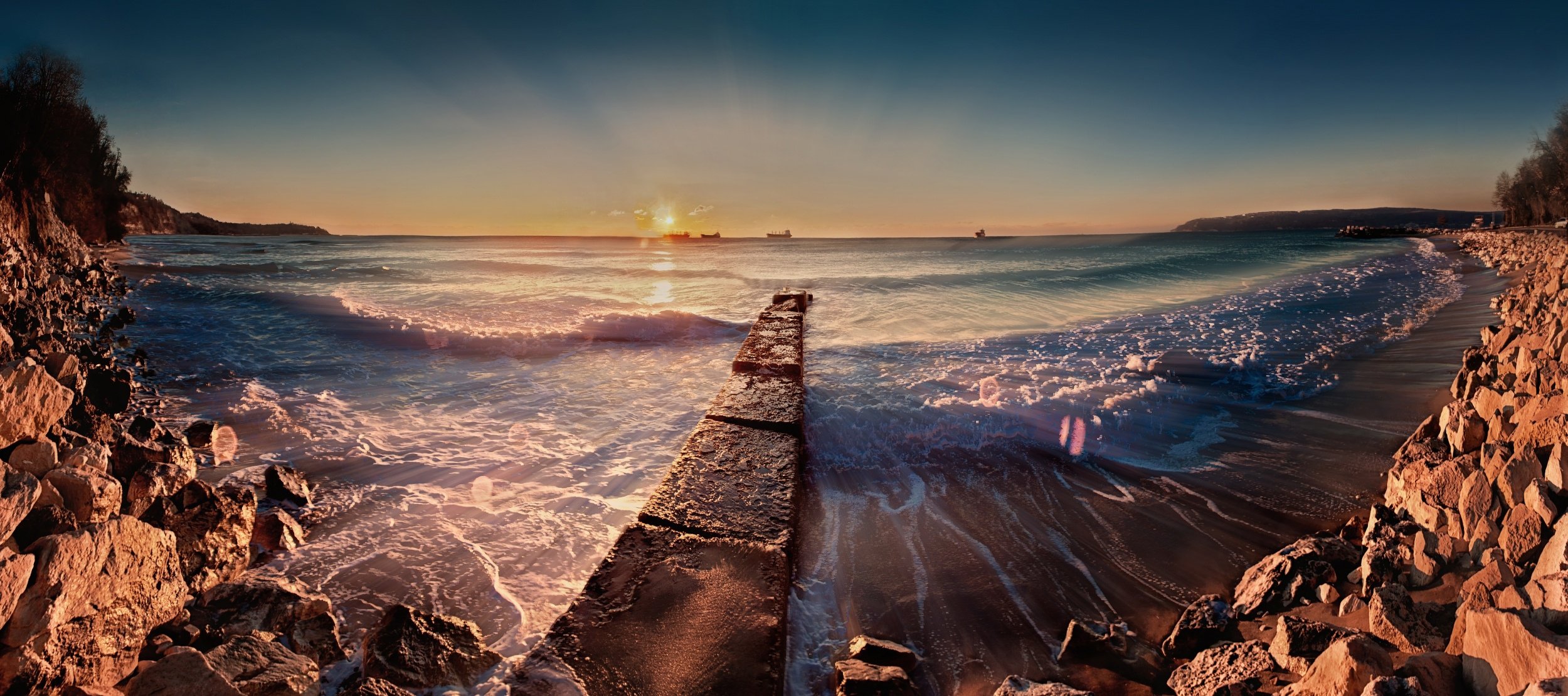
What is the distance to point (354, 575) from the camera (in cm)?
271

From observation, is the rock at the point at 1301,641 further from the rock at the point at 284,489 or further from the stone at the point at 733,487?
the rock at the point at 284,489

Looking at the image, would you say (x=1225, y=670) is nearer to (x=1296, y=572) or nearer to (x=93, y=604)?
(x=1296, y=572)

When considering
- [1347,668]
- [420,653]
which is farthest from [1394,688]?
[420,653]

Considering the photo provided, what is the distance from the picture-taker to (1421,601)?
6.42 feet

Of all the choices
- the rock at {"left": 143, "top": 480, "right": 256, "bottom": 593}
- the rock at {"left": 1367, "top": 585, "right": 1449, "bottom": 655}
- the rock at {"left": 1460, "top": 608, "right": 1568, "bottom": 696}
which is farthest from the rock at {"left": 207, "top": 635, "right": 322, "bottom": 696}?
the rock at {"left": 1367, "top": 585, "right": 1449, "bottom": 655}

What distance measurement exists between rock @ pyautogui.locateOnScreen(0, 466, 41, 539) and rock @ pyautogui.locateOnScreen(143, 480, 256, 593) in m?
0.62

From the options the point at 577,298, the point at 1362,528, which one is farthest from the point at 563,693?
the point at 577,298

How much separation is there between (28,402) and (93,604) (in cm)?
131

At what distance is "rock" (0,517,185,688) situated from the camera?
5.14 ft

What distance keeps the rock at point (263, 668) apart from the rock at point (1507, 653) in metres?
3.28

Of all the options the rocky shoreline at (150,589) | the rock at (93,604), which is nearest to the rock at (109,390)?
the rocky shoreline at (150,589)

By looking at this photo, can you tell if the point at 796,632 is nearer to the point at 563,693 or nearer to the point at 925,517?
the point at 563,693

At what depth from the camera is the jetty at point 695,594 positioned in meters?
1.97

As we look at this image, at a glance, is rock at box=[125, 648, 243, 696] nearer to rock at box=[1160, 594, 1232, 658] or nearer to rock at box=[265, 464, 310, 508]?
rock at box=[265, 464, 310, 508]
